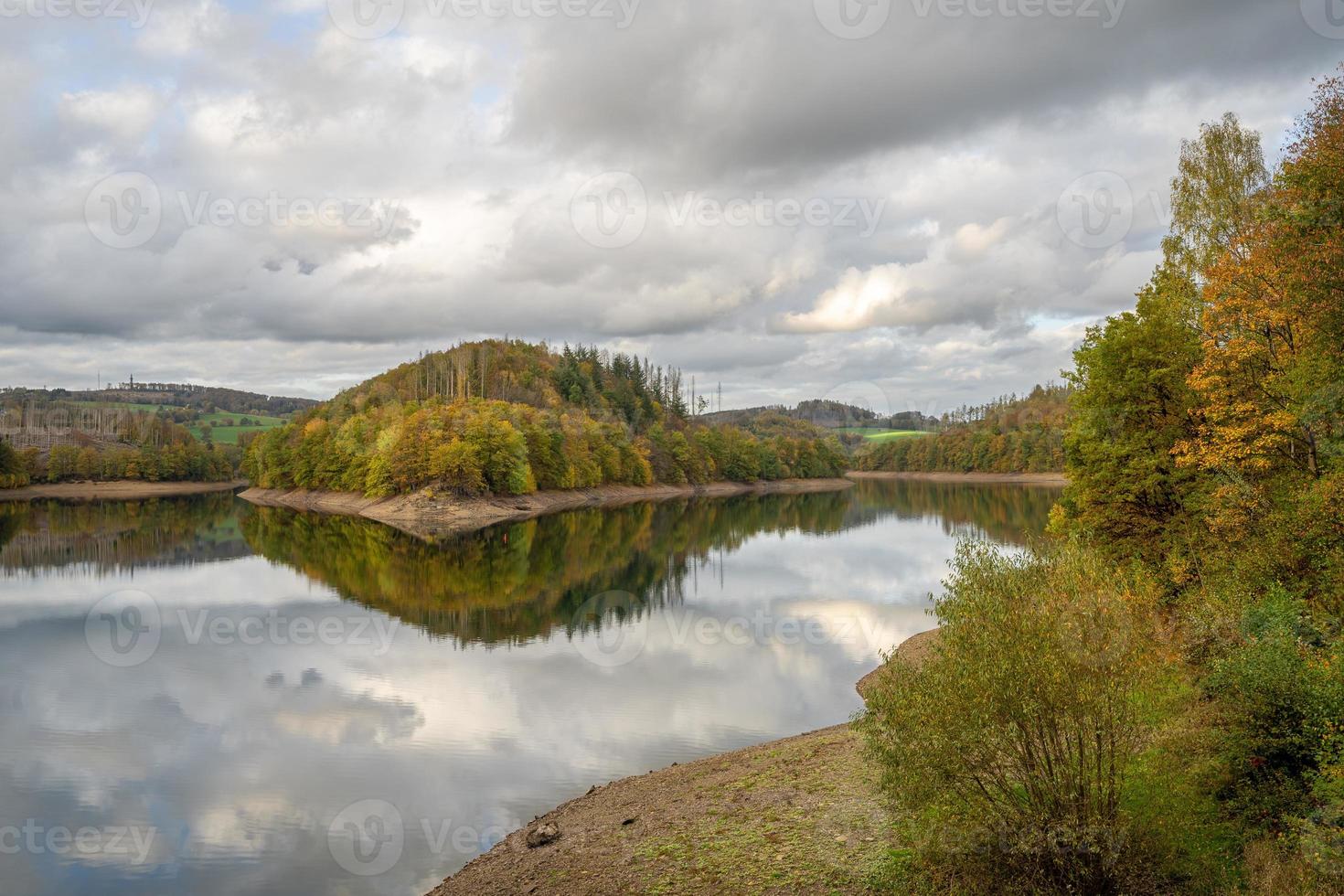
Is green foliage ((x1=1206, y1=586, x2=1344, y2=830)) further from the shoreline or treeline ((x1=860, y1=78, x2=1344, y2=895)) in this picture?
the shoreline

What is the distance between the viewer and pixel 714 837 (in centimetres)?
1362

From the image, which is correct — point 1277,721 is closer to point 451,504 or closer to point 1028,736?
point 1028,736

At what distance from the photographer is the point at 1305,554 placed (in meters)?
17.0

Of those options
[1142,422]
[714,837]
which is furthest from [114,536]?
[1142,422]

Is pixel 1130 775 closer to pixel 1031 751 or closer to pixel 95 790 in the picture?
pixel 1031 751

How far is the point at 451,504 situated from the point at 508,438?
488 inches

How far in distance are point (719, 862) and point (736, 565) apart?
44053mm

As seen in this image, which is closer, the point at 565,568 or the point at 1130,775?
the point at 1130,775

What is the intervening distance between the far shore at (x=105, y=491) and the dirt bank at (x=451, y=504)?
23.7 meters

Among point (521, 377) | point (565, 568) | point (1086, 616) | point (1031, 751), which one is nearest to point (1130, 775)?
point (1031, 751)

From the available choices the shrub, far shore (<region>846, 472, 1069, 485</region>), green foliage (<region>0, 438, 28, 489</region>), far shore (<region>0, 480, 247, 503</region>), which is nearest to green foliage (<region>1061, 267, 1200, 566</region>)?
the shrub

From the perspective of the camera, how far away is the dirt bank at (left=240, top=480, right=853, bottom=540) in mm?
90500

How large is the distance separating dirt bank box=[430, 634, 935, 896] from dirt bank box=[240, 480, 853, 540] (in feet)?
206

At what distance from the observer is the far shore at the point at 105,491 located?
5256 inches
